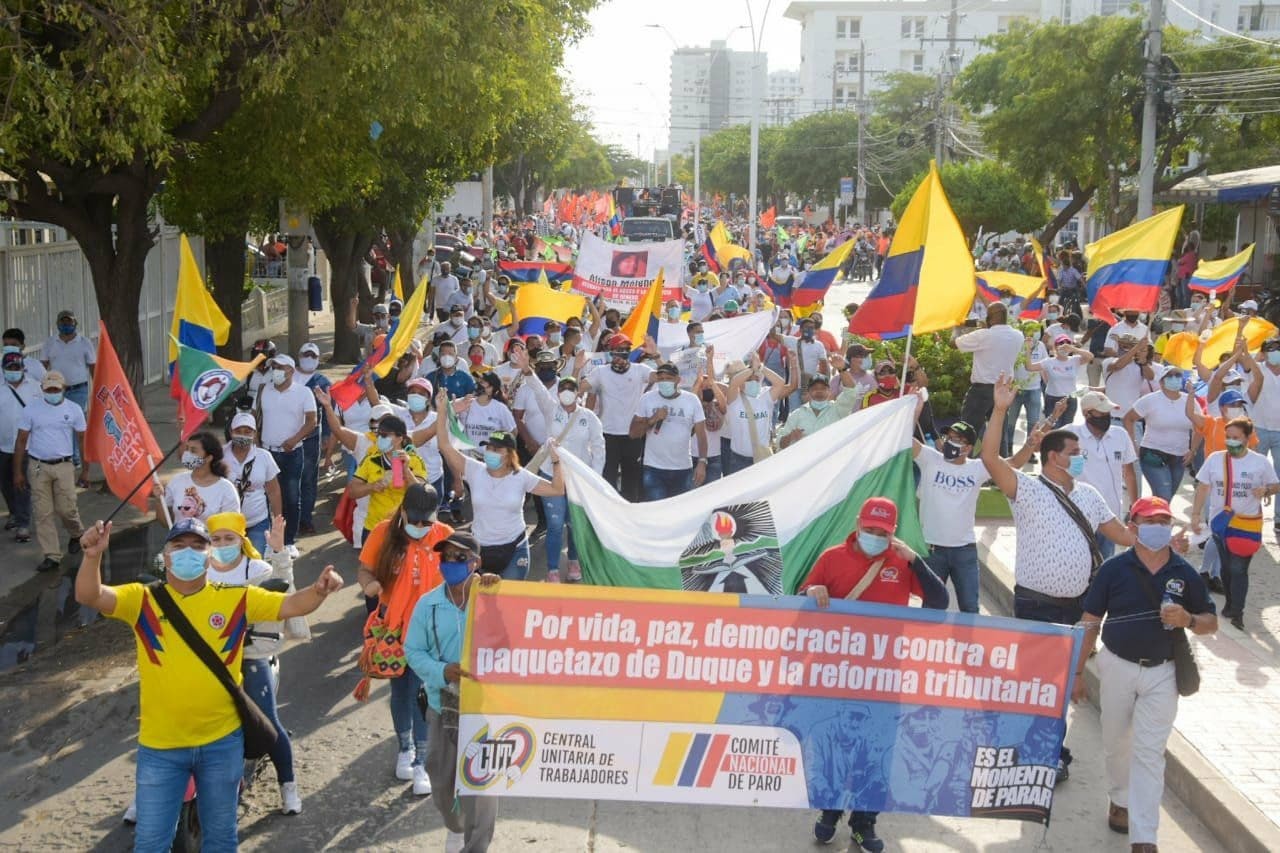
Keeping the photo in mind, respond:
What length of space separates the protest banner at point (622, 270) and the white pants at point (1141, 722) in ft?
39.9

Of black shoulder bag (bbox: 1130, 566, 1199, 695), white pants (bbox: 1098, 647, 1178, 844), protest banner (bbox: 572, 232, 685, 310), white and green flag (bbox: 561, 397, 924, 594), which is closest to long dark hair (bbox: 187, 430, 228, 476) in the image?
white and green flag (bbox: 561, 397, 924, 594)

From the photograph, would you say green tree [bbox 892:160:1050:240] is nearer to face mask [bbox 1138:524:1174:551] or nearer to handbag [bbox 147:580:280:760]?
face mask [bbox 1138:524:1174:551]

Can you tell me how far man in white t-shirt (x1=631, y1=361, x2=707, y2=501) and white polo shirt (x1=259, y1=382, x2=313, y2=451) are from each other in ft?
8.64

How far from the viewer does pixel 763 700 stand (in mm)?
6203

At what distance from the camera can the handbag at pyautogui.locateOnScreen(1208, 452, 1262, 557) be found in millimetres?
9664

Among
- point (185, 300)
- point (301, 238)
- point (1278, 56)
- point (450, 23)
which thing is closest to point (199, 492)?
point (185, 300)

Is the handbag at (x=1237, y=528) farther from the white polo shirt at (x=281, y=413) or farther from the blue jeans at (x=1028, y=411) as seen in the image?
the white polo shirt at (x=281, y=413)

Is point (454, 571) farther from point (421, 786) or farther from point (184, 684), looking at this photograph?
point (421, 786)

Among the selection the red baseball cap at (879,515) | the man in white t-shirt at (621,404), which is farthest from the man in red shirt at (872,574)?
the man in white t-shirt at (621,404)

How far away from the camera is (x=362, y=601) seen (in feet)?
34.4

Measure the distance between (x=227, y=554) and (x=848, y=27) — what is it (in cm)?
13798

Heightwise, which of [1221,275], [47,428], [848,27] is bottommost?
[47,428]

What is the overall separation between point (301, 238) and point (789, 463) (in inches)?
724

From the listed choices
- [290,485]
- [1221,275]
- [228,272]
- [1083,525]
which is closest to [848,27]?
[1221,275]
